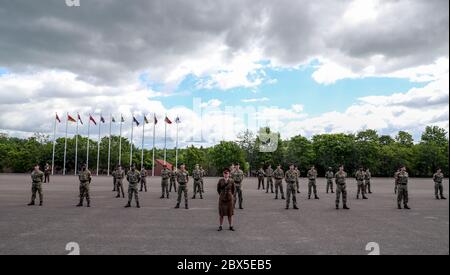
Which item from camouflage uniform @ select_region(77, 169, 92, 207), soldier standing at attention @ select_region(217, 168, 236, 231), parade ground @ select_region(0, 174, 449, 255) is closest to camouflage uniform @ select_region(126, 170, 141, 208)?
parade ground @ select_region(0, 174, 449, 255)

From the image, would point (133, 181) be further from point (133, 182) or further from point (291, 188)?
point (291, 188)

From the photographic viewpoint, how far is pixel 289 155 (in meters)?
86.2

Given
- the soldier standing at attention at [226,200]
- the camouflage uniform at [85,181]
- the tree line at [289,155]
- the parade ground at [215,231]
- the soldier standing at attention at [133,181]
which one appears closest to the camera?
the parade ground at [215,231]

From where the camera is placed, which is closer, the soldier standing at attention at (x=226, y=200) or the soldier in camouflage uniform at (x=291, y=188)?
the soldier standing at attention at (x=226, y=200)

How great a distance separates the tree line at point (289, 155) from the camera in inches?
3297

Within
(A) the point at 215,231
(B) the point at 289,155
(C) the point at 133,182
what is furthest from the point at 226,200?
(B) the point at 289,155

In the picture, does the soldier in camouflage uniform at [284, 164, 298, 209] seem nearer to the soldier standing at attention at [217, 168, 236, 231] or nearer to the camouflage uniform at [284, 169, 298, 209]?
the camouflage uniform at [284, 169, 298, 209]

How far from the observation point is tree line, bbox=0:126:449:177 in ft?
275

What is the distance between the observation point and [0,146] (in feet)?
310

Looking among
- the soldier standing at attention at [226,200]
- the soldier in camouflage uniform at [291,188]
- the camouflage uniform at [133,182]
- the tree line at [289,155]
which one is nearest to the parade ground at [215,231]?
the soldier standing at attention at [226,200]

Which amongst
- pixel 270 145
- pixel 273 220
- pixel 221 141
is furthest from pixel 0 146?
pixel 273 220

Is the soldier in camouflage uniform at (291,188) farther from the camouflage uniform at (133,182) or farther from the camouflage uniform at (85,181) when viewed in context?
the camouflage uniform at (85,181)
